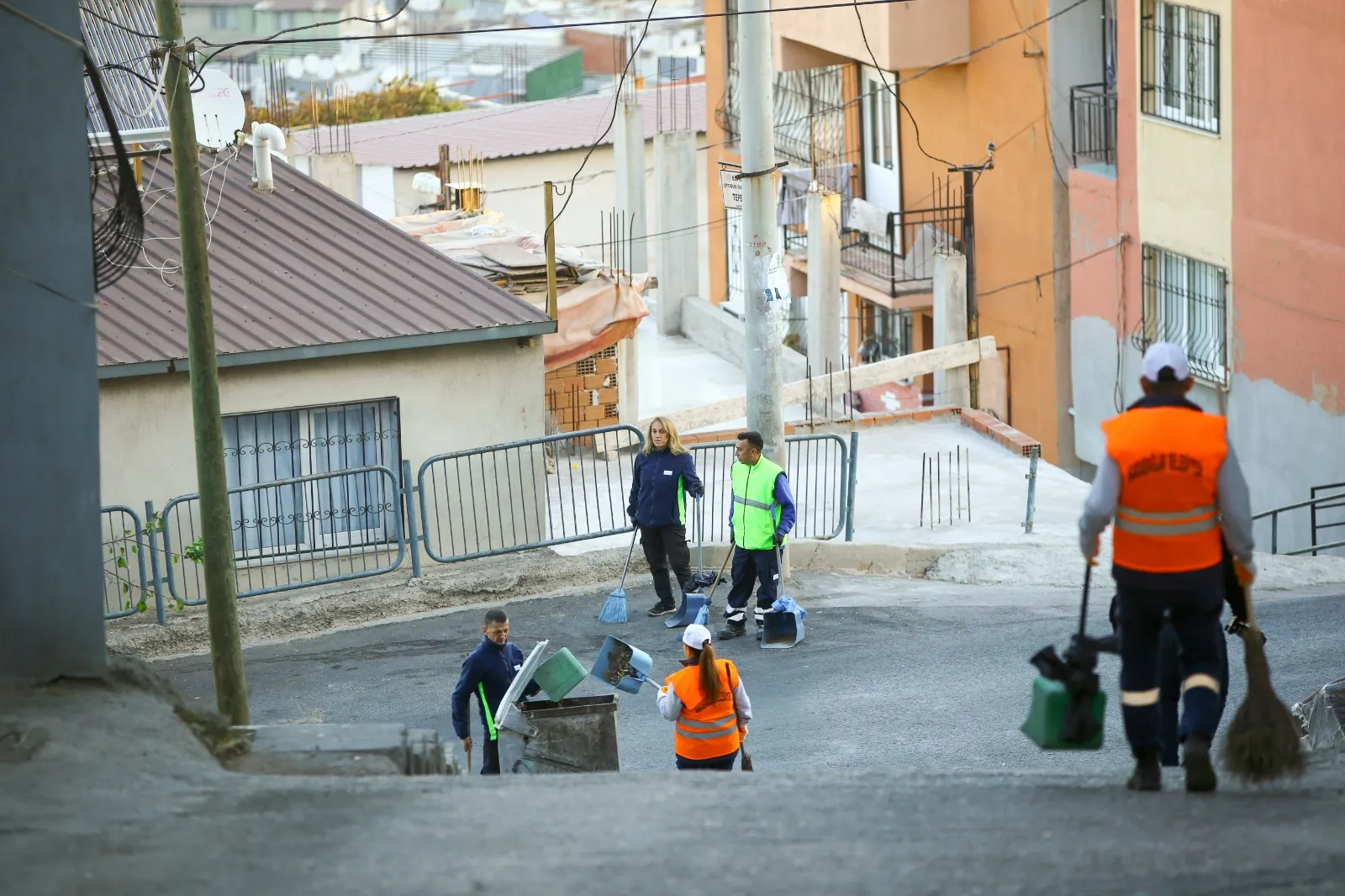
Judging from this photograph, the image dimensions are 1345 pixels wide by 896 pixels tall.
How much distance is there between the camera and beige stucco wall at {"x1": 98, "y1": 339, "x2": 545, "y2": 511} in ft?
50.4

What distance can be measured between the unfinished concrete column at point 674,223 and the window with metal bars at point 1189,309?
12.3 m

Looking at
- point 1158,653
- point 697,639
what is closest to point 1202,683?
point 1158,653

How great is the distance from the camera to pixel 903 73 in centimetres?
2981

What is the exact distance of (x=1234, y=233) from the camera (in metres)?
20.9

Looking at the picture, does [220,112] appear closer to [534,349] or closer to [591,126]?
[534,349]

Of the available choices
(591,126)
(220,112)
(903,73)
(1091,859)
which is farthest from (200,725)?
(591,126)

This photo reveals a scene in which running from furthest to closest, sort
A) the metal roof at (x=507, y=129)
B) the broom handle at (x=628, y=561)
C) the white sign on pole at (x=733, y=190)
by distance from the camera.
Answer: the metal roof at (x=507, y=129)
the white sign on pole at (x=733, y=190)
the broom handle at (x=628, y=561)

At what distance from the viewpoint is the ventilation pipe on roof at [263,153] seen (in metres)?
17.1

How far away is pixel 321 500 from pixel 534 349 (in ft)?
8.02

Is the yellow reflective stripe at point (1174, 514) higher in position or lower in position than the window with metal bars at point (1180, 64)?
lower

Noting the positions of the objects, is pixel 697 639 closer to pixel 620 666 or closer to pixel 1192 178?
pixel 620 666

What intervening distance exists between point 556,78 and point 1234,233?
1752 inches

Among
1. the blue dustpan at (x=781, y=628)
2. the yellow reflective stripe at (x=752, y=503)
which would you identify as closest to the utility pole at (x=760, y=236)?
the yellow reflective stripe at (x=752, y=503)

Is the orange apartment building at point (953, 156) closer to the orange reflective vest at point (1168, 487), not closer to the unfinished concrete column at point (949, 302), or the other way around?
the unfinished concrete column at point (949, 302)
